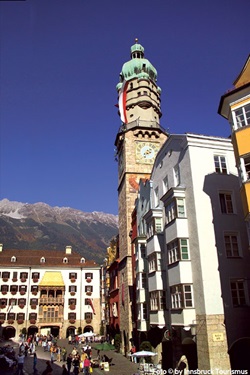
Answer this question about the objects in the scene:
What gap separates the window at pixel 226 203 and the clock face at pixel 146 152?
26.0 metres

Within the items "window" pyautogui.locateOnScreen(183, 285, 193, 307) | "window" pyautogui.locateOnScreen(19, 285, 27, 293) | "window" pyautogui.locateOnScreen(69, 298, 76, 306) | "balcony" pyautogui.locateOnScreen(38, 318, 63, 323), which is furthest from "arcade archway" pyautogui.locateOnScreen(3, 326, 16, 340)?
"window" pyautogui.locateOnScreen(183, 285, 193, 307)

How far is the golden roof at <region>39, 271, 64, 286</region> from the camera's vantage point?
70.6m

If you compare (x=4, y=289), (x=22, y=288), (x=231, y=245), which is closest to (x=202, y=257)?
(x=231, y=245)

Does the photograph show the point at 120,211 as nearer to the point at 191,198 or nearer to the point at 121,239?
the point at 121,239

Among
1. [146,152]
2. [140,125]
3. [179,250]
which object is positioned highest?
[140,125]

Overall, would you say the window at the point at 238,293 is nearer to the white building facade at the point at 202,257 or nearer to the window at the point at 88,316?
the white building facade at the point at 202,257

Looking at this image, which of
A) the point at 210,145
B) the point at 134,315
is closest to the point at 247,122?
the point at 210,145

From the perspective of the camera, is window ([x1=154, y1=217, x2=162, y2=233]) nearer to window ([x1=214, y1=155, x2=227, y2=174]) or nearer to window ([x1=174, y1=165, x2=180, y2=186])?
window ([x1=174, y1=165, x2=180, y2=186])

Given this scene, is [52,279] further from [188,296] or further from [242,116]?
[242,116]

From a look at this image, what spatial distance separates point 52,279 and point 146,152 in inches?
1513

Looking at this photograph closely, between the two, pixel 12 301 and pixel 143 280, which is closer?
pixel 143 280

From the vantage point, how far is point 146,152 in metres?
50.7

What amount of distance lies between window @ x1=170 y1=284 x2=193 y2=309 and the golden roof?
51.8 meters

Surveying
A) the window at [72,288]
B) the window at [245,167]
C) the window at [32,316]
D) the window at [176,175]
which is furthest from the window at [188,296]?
the window at [32,316]
